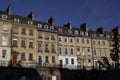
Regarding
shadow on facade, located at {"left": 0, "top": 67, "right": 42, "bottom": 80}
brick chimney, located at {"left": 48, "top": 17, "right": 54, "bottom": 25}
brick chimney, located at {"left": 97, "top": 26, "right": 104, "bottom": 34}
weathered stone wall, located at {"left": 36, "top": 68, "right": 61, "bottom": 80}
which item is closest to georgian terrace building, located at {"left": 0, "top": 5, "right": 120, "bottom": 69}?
brick chimney, located at {"left": 48, "top": 17, "right": 54, "bottom": 25}

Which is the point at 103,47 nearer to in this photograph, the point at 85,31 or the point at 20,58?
the point at 85,31

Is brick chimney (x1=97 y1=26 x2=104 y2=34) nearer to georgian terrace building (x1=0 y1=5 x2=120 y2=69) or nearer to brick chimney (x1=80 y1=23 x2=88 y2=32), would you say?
georgian terrace building (x1=0 y1=5 x2=120 y2=69)

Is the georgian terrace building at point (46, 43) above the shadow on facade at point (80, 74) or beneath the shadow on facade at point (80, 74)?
above

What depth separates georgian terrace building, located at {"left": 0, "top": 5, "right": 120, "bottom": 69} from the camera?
48.0 m

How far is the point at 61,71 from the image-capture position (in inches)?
1686

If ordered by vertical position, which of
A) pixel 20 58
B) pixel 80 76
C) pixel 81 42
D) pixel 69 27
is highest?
pixel 69 27

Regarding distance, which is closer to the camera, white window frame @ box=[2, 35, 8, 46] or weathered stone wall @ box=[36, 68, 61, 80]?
weathered stone wall @ box=[36, 68, 61, 80]

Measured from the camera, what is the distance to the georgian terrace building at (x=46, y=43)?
158ft

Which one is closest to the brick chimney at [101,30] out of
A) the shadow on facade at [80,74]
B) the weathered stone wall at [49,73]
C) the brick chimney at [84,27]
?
the brick chimney at [84,27]

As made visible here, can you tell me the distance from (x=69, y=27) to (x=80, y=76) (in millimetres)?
21477

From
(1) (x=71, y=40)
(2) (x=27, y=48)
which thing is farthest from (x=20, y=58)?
(1) (x=71, y=40)

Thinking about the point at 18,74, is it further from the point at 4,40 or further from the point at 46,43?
the point at 46,43

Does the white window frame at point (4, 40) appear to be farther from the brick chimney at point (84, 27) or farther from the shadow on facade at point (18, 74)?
the brick chimney at point (84, 27)

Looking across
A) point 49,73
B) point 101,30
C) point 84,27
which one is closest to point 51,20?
point 84,27
